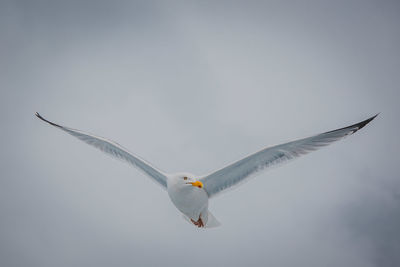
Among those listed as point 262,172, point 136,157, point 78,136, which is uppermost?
point 78,136

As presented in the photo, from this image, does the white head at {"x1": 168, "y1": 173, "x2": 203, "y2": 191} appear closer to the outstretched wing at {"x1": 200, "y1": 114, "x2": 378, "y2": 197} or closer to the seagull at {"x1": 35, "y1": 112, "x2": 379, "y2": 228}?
the seagull at {"x1": 35, "y1": 112, "x2": 379, "y2": 228}

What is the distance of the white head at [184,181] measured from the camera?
6102mm

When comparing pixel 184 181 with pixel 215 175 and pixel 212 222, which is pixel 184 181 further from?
pixel 212 222

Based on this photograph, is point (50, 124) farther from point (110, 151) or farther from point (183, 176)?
point (183, 176)

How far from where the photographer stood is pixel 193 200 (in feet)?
20.6

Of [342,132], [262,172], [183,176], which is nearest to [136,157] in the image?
[183,176]

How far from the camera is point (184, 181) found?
6.12 meters

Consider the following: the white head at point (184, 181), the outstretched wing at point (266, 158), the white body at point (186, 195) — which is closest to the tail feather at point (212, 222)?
the white body at point (186, 195)

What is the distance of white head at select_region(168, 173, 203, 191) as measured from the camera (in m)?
6.10

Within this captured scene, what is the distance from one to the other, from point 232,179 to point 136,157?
1.78 metres

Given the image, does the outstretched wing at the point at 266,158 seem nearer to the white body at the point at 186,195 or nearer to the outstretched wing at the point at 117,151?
the white body at the point at 186,195

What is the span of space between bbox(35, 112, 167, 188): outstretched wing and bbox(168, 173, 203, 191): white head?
1.81 feet

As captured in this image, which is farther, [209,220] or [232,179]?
[209,220]

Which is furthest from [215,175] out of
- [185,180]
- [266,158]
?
[266,158]
